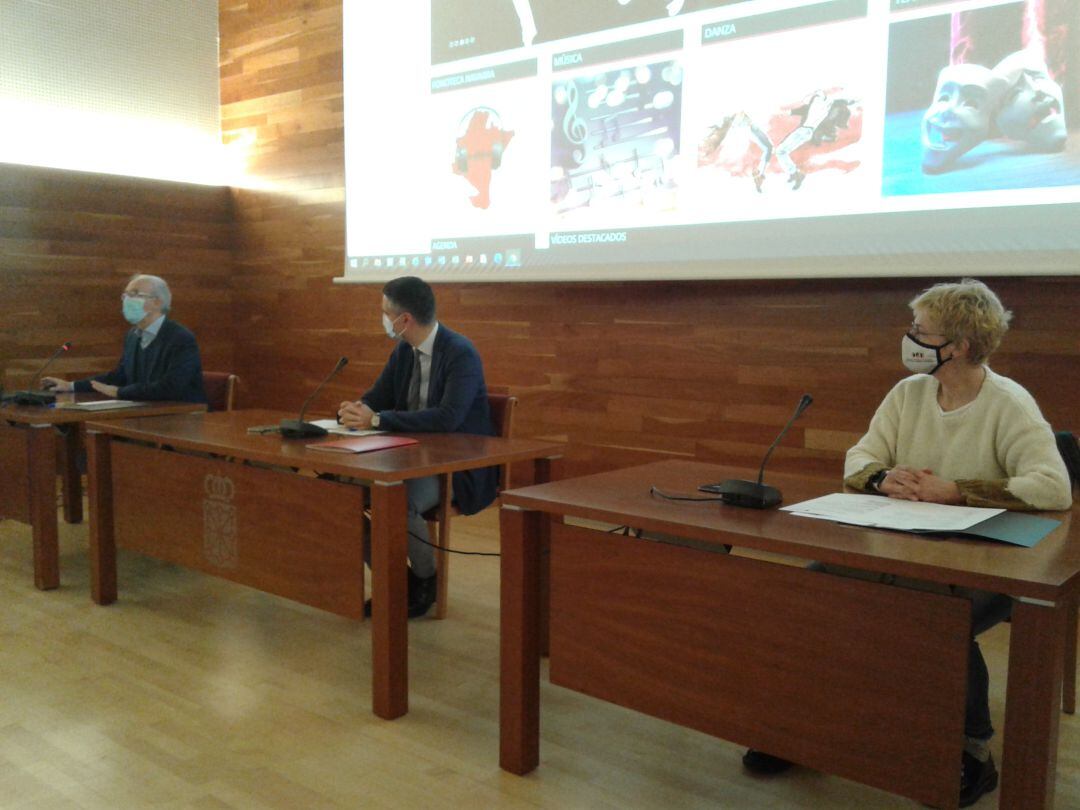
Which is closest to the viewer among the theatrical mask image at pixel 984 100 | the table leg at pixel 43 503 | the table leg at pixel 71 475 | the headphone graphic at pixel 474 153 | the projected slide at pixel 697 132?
the theatrical mask image at pixel 984 100

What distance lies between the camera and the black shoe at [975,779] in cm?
180

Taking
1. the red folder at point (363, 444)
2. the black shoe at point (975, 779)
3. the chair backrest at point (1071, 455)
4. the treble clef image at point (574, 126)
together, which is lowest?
the black shoe at point (975, 779)

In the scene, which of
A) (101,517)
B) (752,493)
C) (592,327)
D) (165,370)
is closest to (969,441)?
(752,493)

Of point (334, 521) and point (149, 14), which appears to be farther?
point (149, 14)

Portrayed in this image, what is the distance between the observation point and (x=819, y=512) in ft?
5.45

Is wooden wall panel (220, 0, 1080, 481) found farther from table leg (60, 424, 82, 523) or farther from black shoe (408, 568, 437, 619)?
table leg (60, 424, 82, 523)

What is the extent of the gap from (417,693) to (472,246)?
2320mm

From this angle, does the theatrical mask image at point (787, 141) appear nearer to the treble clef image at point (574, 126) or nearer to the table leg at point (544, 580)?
the treble clef image at point (574, 126)

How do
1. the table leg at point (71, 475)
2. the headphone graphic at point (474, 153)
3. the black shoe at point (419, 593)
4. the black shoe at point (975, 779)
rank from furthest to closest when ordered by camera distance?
1. the headphone graphic at point (474, 153)
2. the table leg at point (71, 475)
3. the black shoe at point (419, 593)
4. the black shoe at point (975, 779)

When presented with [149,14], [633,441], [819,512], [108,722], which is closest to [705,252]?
[633,441]

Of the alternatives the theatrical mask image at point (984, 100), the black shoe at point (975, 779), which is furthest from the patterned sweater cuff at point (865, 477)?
the theatrical mask image at point (984, 100)

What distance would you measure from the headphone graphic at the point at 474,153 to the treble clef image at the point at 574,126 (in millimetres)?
367

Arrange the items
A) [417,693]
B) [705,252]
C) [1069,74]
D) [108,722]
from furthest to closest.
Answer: [705,252]
[1069,74]
[417,693]
[108,722]

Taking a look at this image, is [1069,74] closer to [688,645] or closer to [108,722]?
[688,645]
